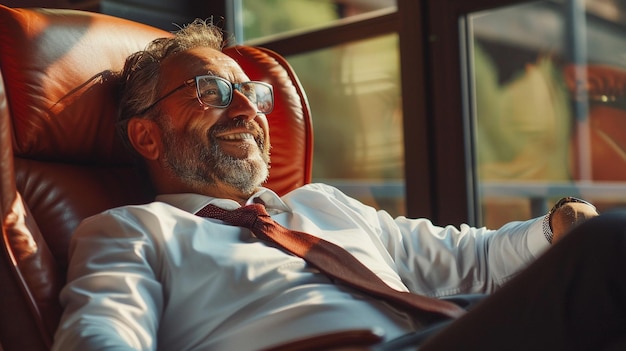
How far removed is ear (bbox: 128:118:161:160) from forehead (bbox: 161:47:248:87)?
0.10 m

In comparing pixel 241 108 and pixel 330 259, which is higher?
pixel 241 108

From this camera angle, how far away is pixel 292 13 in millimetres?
3105

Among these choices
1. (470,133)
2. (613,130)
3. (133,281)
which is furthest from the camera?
(470,133)

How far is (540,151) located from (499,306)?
164 cm

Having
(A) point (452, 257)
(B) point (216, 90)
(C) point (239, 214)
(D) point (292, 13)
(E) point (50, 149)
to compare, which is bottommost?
(A) point (452, 257)

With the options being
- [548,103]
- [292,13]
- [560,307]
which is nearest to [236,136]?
[560,307]

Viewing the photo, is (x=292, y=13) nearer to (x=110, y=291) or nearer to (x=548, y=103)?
(x=548, y=103)

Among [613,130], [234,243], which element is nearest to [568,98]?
[613,130]

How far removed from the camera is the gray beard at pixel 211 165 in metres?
1.70

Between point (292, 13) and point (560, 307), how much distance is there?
227cm

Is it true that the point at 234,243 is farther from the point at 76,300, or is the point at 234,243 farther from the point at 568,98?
the point at 568,98

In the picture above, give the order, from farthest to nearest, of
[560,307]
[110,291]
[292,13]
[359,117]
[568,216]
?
[292,13] < [359,117] < [568,216] < [110,291] < [560,307]

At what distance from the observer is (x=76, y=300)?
1249 millimetres

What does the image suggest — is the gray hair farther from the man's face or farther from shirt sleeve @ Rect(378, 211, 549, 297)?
shirt sleeve @ Rect(378, 211, 549, 297)
